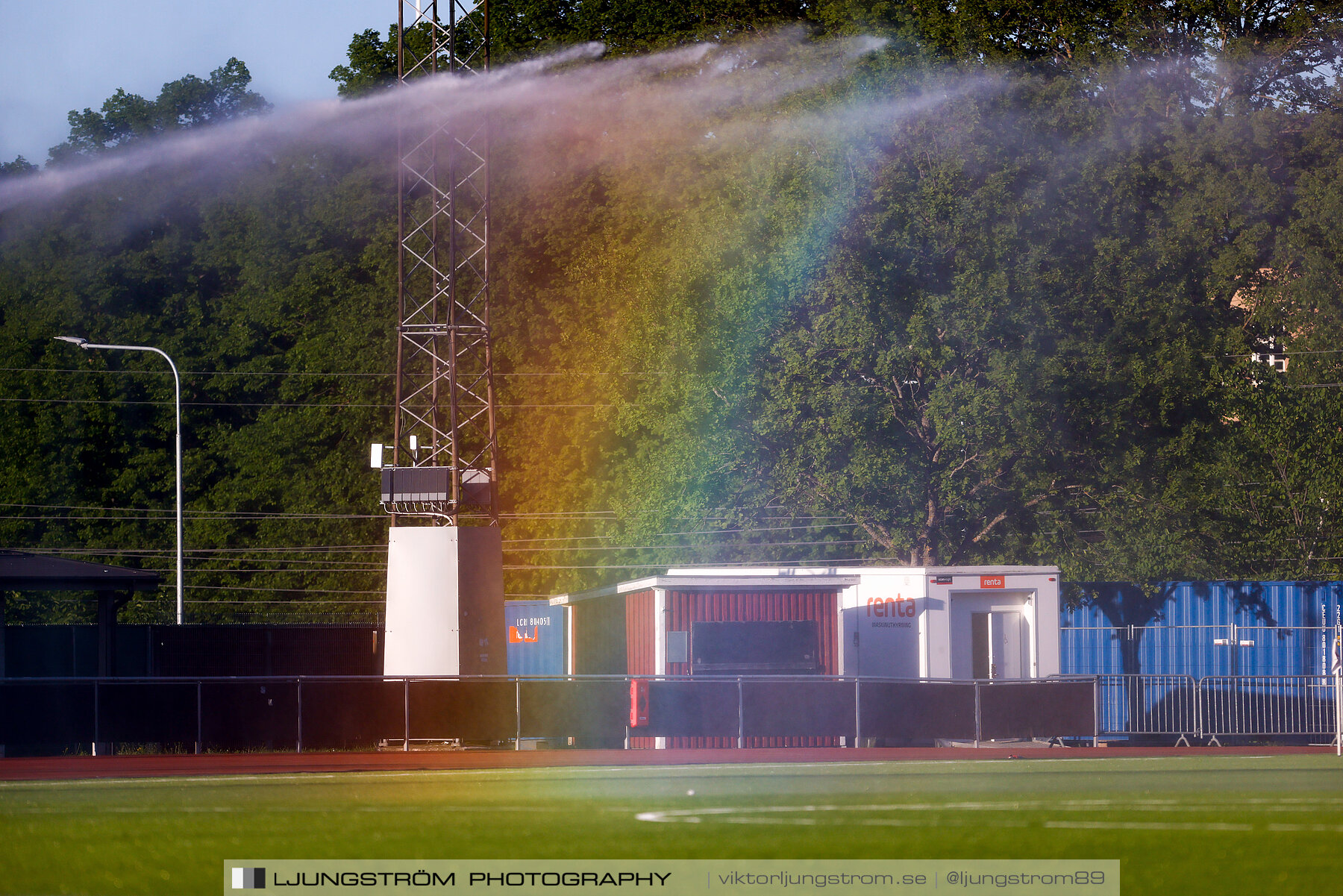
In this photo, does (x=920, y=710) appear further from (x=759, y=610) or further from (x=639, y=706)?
(x=639, y=706)

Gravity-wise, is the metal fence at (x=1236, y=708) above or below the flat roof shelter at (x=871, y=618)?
below

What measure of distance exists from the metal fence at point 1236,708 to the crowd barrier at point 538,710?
245 inches

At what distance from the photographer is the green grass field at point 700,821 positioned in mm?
11219

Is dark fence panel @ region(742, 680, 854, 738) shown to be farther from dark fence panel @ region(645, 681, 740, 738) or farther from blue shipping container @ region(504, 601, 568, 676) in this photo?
blue shipping container @ region(504, 601, 568, 676)

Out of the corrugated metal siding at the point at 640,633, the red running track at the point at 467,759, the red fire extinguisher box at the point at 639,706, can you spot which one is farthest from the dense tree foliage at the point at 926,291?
the red fire extinguisher box at the point at 639,706

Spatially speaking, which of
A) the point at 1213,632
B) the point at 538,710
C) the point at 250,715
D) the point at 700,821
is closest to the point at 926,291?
the point at 1213,632

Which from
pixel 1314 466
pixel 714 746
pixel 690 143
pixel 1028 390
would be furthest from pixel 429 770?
pixel 1314 466

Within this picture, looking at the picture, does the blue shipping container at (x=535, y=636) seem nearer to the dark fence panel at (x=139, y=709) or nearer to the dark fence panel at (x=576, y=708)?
the dark fence panel at (x=576, y=708)

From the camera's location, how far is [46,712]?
24922mm

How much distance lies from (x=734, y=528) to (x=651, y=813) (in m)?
29.6

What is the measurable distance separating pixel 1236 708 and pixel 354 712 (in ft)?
56.4

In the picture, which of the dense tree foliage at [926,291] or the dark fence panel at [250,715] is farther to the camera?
the dense tree foliage at [926,291]

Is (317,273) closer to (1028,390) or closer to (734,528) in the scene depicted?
(734,528)

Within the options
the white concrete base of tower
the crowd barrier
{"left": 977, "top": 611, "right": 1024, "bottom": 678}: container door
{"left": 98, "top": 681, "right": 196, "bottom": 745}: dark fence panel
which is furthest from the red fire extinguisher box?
{"left": 977, "top": 611, "right": 1024, "bottom": 678}: container door
